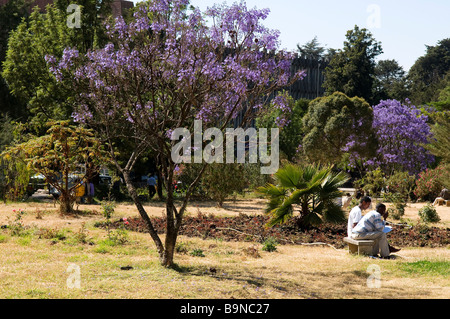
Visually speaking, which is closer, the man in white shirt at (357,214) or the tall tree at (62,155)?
the man in white shirt at (357,214)

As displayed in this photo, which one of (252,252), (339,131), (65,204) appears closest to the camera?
(252,252)

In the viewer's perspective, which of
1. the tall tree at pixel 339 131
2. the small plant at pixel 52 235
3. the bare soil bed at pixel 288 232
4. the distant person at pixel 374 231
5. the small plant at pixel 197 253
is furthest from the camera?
the tall tree at pixel 339 131

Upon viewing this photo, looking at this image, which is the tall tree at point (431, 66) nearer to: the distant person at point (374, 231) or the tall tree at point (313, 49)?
the tall tree at point (313, 49)

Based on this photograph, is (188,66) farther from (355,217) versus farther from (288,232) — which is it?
(288,232)

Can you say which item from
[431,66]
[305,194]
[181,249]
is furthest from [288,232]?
[431,66]

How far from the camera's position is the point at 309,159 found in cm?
2866

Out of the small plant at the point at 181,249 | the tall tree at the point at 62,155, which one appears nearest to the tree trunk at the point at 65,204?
the tall tree at the point at 62,155

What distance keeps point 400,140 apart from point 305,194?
19.2 meters

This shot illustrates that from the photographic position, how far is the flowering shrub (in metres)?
23.6

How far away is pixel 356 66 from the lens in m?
43.6

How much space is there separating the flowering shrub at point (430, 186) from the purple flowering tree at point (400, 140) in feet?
12.6

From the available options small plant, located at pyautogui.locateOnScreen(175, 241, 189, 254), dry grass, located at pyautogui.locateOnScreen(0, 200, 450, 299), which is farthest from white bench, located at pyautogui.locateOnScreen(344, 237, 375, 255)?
small plant, located at pyautogui.locateOnScreen(175, 241, 189, 254)

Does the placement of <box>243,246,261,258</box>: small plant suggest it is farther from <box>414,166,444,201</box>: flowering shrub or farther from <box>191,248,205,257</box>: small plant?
<box>414,166,444,201</box>: flowering shrub

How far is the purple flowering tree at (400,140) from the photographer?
1118 inches
